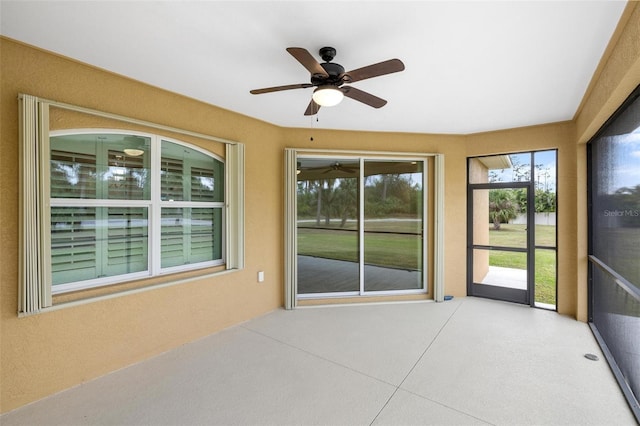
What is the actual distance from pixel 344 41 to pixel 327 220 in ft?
9.72

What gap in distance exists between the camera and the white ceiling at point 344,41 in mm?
1773

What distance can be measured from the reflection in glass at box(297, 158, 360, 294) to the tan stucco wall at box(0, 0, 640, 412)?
0.34 meters

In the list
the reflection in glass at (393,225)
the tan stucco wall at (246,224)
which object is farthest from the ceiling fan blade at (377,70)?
the reflection in glass at (393,225)

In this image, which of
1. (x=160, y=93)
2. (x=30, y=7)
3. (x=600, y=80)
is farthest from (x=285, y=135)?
(x=600, y=80)

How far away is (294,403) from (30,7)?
318 cm

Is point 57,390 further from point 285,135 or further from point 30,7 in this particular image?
point 285,135

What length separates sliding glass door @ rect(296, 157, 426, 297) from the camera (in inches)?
180

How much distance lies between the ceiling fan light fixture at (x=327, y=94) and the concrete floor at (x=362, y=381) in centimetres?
229

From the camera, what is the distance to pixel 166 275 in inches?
122

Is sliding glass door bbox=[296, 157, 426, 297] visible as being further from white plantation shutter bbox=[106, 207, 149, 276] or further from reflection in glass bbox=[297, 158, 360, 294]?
white plantation shutter bbox=[106, 207, 149, 276]

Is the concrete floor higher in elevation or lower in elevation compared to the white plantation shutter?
lower

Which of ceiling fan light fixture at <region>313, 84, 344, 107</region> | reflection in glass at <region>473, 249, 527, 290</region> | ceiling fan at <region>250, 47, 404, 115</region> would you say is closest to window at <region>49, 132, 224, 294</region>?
ceiling fan at <region>250, 47, 404, 115</region>

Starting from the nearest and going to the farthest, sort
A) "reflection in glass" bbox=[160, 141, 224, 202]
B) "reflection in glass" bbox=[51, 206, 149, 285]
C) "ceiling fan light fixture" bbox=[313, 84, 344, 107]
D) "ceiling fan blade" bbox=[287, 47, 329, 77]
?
"ceiling fan blade" bbox=[287, 47, 329, 77] → "ceiling fan light fixture" bbox=[313, 84, 344, 107] → "reflection in glass" bbox=[51, 206, 149, 285] → "reflection in glass" bbox=[160, 141, 224, 202]

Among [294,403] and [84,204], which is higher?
[84,204]
